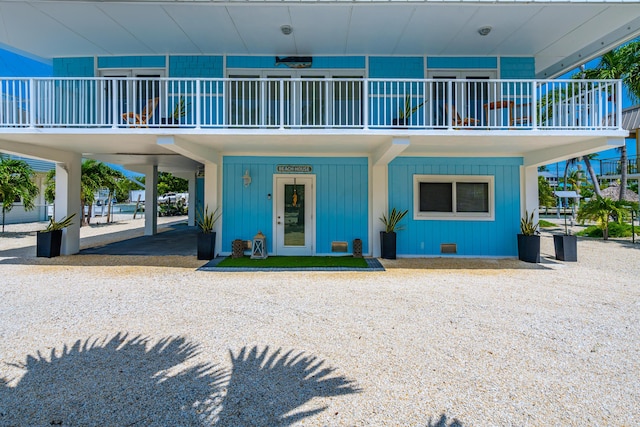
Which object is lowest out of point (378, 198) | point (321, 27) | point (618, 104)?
point (378, 198)

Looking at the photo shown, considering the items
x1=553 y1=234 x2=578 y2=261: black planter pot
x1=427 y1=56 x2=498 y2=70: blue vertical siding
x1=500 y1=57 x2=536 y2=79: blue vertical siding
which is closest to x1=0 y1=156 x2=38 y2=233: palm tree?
x1=427 y1=56 x2=498 y2=70: blue vertical siding

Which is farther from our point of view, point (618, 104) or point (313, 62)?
point (313, 62)

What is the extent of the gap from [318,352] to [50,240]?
8.82 metres

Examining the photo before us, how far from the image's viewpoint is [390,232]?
8.88 meters

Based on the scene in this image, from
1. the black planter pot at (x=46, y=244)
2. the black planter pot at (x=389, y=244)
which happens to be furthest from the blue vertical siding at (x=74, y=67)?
the black planter pot at (x=389, y=244)

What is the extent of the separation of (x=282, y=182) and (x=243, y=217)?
4.72 ft

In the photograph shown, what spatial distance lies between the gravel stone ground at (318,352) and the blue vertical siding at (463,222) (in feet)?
8.49

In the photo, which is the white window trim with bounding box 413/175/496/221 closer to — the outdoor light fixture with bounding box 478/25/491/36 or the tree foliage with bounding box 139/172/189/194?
the outdoor light fixture with bounding box 478/25/491/36

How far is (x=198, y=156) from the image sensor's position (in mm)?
8055

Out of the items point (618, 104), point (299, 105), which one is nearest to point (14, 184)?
point (299, 105)

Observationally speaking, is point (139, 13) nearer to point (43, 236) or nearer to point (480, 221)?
point (43, 236)

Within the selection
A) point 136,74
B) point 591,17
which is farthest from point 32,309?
point 591,17

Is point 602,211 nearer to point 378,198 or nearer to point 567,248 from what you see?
point 567,248

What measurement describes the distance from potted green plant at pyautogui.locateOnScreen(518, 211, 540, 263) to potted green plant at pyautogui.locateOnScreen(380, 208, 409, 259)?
2.99 metres
